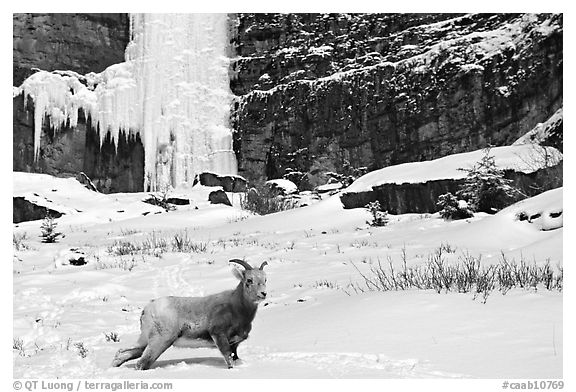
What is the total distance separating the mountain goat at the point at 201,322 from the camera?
10.1 feet

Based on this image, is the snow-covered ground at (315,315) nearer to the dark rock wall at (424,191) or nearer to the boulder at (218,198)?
the dark rock wall at (424,191)

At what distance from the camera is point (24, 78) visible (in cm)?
3478

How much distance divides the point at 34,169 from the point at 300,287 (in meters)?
34.2

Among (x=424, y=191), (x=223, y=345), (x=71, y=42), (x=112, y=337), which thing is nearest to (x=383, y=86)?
(x=424, y=191)

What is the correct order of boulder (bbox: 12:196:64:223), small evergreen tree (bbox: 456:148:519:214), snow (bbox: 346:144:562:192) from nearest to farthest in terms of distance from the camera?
small evergreen tree (bbox: 456:148:519:214) → snow (bbox: 346:144:562:192) → boulder (bbox: 12:196:64:223)

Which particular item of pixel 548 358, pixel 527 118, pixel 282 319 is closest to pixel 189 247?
pixel 282 319

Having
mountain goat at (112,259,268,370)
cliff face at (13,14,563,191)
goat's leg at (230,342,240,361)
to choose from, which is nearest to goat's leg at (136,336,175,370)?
mountain goat at (112,259,268,370)

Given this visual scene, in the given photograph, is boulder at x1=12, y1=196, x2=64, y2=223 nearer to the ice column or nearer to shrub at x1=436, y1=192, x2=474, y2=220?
the ice column

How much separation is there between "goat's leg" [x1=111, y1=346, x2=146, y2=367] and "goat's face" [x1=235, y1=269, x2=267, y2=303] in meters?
0.77

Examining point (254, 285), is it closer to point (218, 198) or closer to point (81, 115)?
point (218, 198)

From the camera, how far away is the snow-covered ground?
306 centimetres

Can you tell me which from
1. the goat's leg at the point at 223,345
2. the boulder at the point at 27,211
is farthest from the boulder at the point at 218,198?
the goat's leg at the point at 223,345

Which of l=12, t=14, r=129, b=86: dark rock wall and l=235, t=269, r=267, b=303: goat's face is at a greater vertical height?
l=12, t=14, r=129, b=86: dark rock wall
